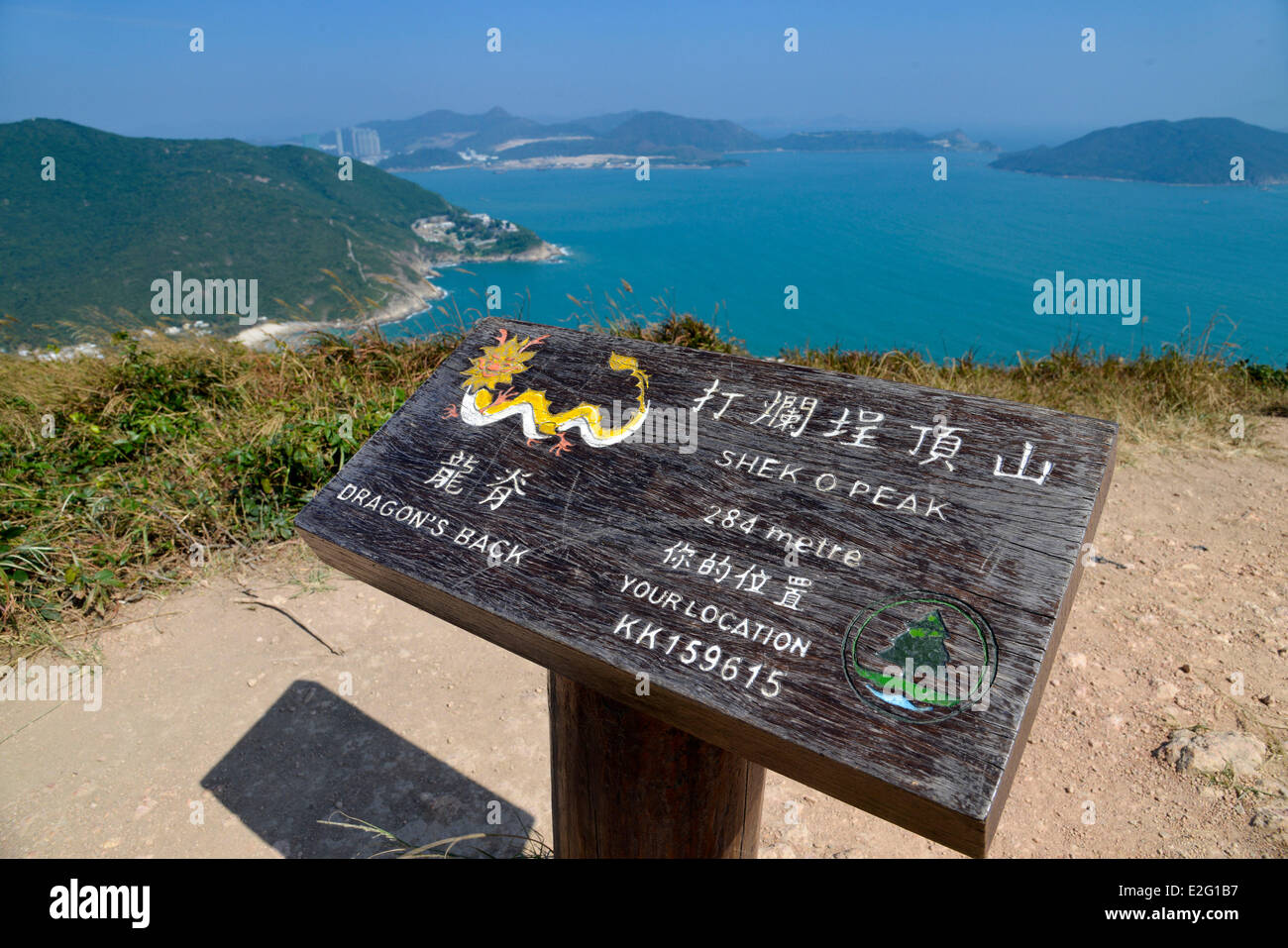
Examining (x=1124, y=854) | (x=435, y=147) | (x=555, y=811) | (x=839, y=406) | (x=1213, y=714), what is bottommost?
(x=1124, y=854)

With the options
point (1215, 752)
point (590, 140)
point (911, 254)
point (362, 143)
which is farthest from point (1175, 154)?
point (362, 143)

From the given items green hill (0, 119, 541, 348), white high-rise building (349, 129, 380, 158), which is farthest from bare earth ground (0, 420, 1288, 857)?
white high-rise building (349, 129, 380, 158)

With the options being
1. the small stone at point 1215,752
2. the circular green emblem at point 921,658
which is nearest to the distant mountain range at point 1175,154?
the small stone at point 1215,752

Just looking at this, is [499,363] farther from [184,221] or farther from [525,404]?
[184,221]

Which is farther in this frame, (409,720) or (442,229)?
(442,229)

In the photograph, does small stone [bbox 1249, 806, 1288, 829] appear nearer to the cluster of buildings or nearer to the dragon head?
the dragon head

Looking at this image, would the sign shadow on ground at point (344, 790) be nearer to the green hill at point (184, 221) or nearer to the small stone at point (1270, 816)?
the small stone at point (1270, 816)
